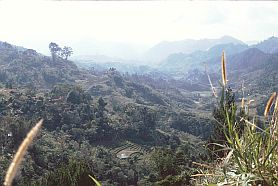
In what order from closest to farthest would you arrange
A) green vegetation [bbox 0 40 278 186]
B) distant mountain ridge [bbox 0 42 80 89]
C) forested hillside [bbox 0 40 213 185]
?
1. green vegetation [bbox 0 40 278 186]
2. forested hillside [bbox 0 40 213 185]
3. distant mountain ridge [bbox 0 42 80 89]

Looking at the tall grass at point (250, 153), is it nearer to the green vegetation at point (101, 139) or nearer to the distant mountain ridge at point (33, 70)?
the green vegetation at point (101, 139)

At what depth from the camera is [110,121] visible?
80.5 metres

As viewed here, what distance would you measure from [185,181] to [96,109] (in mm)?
60240

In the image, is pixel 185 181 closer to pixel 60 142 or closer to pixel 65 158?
pixel 65 158

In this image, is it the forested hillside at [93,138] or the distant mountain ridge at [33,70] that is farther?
the distant mountain ridge at [33,70]

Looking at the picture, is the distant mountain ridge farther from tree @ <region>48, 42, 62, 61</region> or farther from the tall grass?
the tall grass

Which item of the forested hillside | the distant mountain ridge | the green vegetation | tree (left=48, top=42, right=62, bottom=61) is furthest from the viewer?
tree (left=48, top=42, right=62, bottom=61)

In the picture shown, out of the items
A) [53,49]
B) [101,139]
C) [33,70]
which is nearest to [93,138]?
[101,139]

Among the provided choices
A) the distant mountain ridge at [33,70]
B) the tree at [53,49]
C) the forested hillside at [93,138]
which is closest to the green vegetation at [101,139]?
the forested hillside at [93,138]

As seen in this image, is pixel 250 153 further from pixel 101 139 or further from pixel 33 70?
pixel 33 70

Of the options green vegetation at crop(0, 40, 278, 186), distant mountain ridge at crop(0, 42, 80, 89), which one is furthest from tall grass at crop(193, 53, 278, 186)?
distant mountain ridge at crop(0, 42, 80, 89)

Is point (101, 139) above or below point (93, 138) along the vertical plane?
below

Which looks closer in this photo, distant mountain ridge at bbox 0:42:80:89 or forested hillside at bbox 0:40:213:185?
forested hillside at bbox 0:40:213:185

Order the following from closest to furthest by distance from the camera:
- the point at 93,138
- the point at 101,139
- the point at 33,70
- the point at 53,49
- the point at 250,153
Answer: the point at 250,153, the point at 93,138, the point at 101,139, the point at 33,70, the point at 53,49
